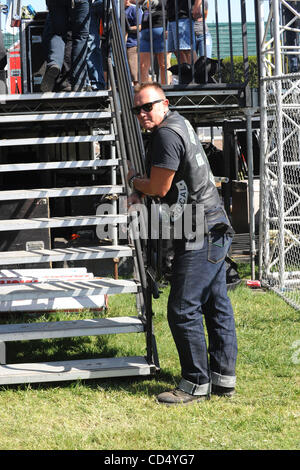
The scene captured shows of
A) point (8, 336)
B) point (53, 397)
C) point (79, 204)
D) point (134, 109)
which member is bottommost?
point (53, 397)

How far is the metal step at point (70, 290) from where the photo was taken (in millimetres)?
4789

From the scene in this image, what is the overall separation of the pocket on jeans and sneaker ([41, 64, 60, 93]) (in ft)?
9.62

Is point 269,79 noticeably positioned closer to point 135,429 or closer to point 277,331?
point 277,331

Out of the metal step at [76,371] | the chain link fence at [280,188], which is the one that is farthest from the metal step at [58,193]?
the chain link fence at [280,188]

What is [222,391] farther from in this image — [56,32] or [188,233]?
[56,32]

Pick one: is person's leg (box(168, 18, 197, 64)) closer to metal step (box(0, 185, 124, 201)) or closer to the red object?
metal step (box(0, 185, 124, 201))

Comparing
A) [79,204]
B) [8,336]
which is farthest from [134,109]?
[79,204]

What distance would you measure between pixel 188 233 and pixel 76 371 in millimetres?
1301

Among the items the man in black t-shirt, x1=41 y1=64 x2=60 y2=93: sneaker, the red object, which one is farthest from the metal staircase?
the red object
